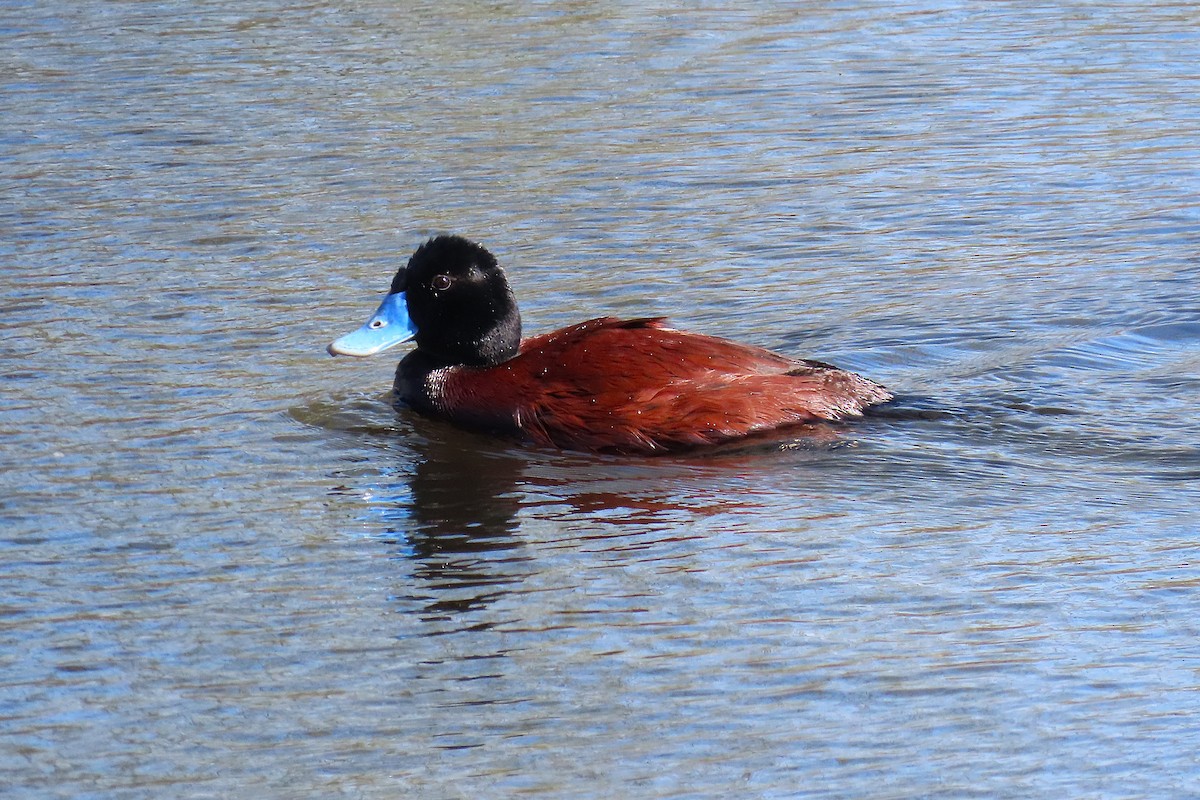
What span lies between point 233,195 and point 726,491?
5417 mm

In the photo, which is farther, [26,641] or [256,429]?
[256,429]

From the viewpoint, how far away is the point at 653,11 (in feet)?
51.3

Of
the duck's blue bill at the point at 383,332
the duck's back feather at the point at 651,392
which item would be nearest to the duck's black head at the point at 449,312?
the duck's blue bill at the point at 383,332

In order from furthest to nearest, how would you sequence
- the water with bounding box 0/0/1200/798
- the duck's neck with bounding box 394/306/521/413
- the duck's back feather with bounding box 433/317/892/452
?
the duck's neck with bounding box 394/306/521/413 → the duck's back feather with bounding box 433/317/892/452 → the water with bounding box 0/0/1200/798

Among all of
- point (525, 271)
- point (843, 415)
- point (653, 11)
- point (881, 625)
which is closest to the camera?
point (881, 625)

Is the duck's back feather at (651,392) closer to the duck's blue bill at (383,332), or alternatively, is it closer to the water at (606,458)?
the water at (606,458)

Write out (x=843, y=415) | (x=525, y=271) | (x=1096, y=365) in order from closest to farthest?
(x=843, y=415) → (x=1096, y=365) → (x=525, y=271)

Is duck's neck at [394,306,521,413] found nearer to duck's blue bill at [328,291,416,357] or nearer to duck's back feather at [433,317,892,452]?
duck's blue bill at [328,291,416,357]

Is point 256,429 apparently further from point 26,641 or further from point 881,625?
point 881,625

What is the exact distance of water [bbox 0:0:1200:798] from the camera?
507cm

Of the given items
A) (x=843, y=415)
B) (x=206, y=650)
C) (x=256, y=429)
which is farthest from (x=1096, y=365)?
(x=206, y=650)

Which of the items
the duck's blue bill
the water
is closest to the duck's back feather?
the water

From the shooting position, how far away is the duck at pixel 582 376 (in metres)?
7.55

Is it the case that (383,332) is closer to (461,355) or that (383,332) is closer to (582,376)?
(461,355)
